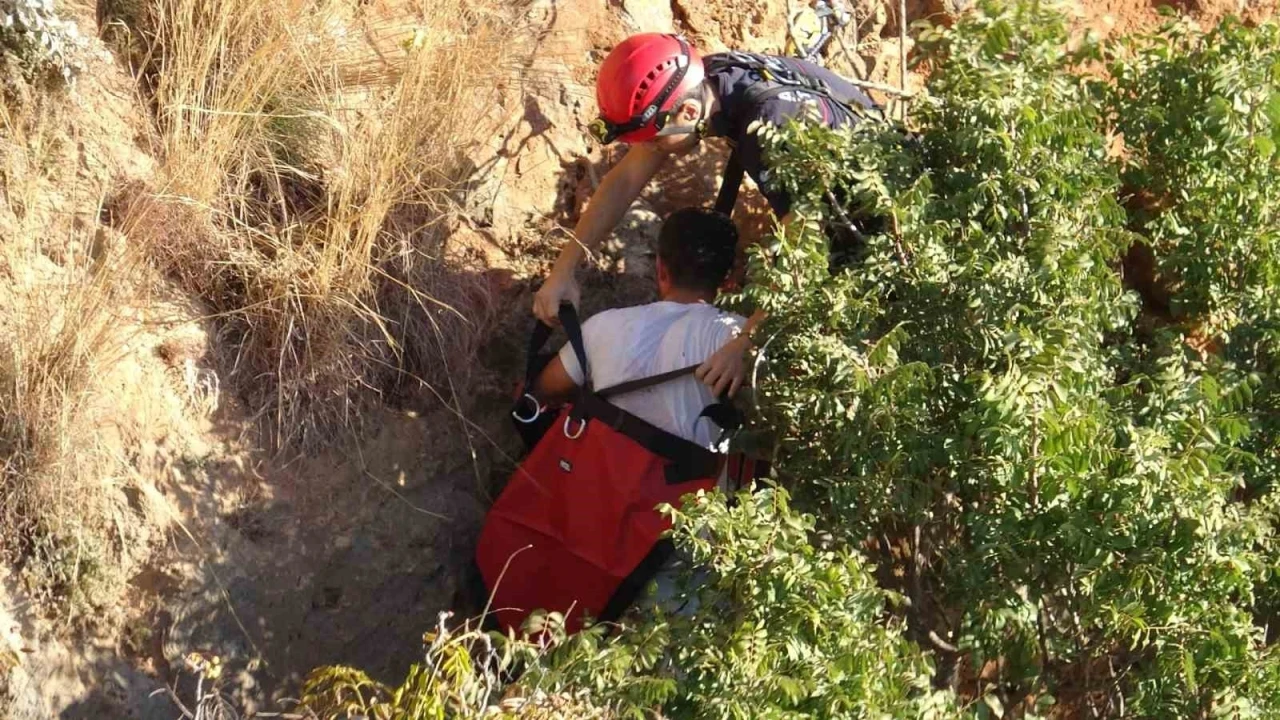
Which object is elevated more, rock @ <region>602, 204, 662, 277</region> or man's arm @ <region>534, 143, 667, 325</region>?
man's arm @ <region>534, 143, 667, 325</region>

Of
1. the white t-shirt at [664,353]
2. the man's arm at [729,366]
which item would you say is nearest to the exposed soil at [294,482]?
the white t-shirt at [664,353]

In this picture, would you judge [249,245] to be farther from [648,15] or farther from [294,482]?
[648,15]

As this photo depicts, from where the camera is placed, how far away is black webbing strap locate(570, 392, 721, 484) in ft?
14.9

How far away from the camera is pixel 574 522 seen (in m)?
4.70

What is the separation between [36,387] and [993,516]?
2566 millimetres

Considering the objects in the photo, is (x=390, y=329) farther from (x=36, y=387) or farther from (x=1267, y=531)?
(x=1267, y=531)

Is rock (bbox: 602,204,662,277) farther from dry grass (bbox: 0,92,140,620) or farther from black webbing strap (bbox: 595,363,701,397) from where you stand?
dry grass (bbox: 0,92,140,620)

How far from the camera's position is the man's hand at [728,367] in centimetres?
436

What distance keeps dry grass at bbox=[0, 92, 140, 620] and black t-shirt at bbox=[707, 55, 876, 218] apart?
6.17 feet

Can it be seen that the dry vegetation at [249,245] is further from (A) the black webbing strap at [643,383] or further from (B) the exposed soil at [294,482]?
(A) the black webbing strap at [643,383]

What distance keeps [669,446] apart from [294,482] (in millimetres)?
1184

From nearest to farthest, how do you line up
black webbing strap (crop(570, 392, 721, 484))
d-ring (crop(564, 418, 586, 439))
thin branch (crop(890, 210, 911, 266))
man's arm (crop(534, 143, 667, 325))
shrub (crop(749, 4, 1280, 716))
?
shrub (crop(749, 4, 1280, 716))
thin branch (crop(890, 210, 911, 266))
black webbing strap (crop(570, 392, 721, 484))
d-ring (crop(564, 418, 586, 439))
man's arm (crop(534, 143, 667, 325))

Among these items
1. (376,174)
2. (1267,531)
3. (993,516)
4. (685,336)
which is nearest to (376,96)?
(376,174)

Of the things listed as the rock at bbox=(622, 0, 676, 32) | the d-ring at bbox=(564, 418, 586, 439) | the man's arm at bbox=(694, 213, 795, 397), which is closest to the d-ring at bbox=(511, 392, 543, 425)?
the d-ring at bbox=(564, 418, 586, 439)
